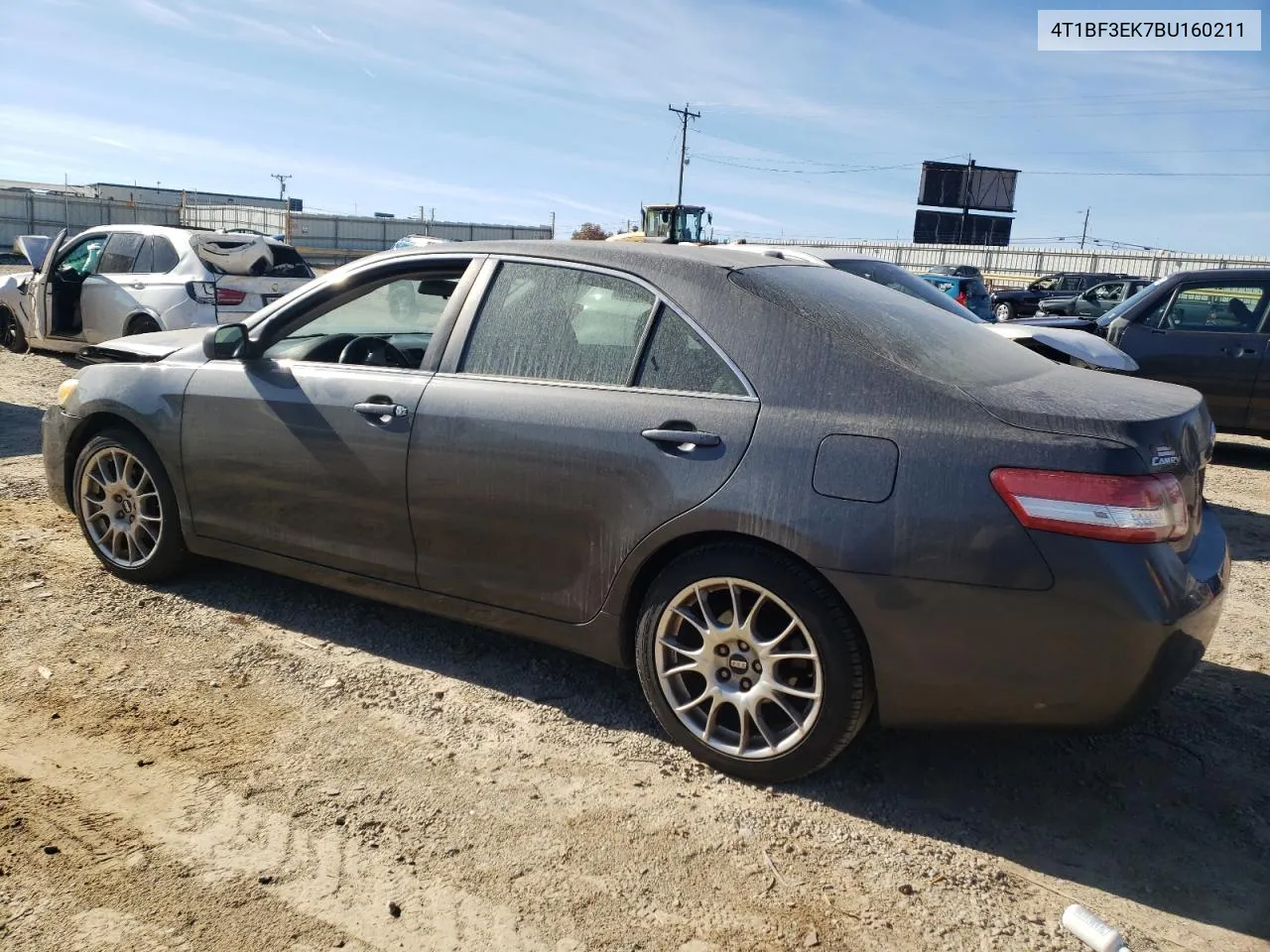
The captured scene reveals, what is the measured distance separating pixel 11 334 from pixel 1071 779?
43.1 feet

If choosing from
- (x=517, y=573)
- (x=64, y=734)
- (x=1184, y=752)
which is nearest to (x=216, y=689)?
(x=64, y=734)

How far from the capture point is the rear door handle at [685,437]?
9.77 ft

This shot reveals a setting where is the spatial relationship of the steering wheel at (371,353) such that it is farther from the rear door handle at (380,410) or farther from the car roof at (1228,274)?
the car roof at (1228,274)

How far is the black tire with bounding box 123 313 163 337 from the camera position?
9.84 metres

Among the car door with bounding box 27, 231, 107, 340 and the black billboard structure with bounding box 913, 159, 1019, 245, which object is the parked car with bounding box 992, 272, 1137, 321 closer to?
the car door with bounding box 27, 231, 107, 340

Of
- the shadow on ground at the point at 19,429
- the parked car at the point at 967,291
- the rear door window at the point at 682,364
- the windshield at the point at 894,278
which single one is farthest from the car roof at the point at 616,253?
the parked car at the point at 967,291

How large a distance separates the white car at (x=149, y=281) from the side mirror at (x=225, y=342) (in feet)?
20.0

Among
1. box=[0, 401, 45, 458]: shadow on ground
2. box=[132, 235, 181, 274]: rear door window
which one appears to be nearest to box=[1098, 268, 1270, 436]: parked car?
box=[0, 401, 45, 458]: shadow on ground

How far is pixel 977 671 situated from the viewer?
8.83 feet

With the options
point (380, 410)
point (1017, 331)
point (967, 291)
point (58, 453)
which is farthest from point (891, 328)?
point (967, 291)

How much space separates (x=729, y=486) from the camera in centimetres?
292

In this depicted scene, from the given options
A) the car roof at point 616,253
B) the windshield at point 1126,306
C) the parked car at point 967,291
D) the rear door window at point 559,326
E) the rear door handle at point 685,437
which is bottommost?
the rear door handle at point 685,437

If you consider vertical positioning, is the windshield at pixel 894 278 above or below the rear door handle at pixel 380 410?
above

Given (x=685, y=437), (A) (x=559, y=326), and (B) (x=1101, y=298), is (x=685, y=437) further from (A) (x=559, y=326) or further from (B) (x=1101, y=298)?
(B) (x=1101, y=298)
